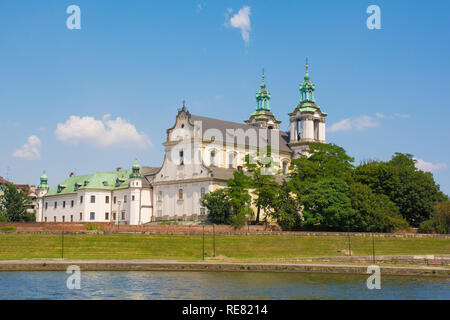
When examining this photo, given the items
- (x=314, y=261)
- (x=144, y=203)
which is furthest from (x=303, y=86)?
(x=314, y=261)

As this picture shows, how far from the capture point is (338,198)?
6706cm

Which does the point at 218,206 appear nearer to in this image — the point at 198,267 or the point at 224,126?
the point at 224,126

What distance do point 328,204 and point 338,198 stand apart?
134cm

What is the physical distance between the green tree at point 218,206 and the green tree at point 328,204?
9.91 m

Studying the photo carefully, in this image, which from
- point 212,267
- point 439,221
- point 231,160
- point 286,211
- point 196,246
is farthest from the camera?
point 231,160

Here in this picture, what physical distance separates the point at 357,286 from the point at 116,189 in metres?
62.5

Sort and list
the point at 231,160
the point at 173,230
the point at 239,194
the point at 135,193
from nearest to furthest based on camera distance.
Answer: the point at 173,230
the point at 239,194
the point at 135,193
the point at 231,160

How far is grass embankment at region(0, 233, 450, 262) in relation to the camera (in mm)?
52625

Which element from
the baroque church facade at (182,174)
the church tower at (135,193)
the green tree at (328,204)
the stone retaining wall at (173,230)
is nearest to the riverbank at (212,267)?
the stone retaining wall at (173,230)

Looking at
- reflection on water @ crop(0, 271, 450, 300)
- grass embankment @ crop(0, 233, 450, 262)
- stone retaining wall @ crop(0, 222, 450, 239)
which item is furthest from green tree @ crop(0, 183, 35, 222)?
reflection on water @ crop(0, 271, 450, 300)

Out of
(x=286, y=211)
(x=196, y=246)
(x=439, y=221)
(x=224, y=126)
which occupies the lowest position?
(x=196, y=246)

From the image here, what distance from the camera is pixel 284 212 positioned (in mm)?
69312

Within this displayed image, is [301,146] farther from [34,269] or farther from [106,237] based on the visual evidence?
[34,269]

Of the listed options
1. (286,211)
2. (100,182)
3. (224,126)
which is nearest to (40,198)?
(100,182)
